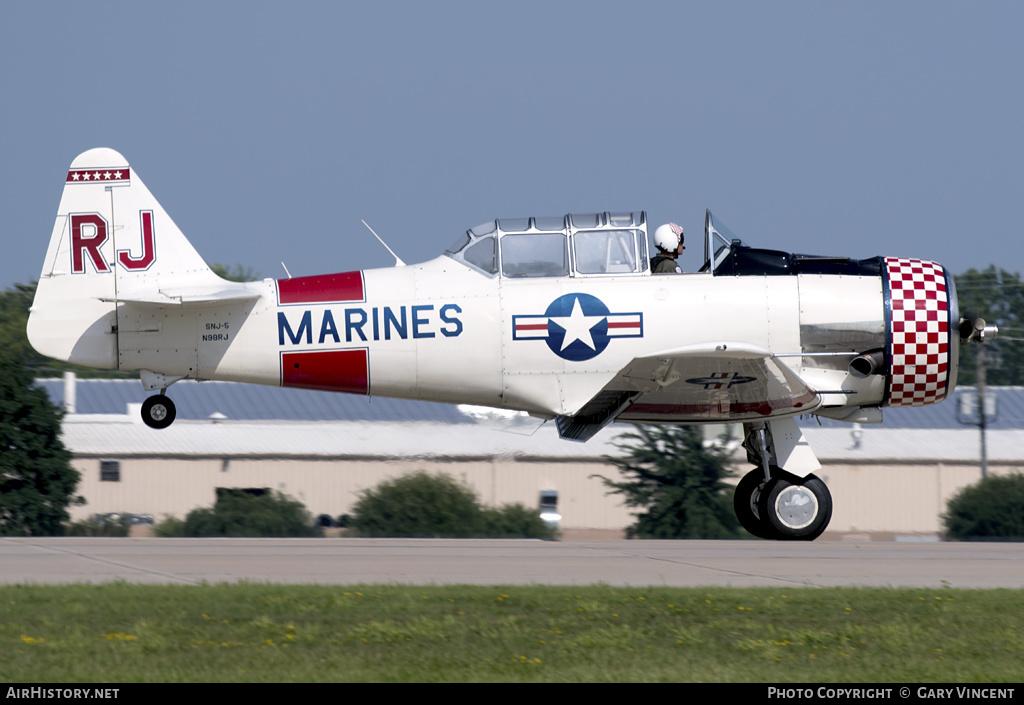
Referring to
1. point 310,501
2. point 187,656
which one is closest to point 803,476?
point 187,656

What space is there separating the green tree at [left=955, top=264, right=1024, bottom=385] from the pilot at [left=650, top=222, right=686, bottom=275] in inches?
965

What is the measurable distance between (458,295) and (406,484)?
33.4ft

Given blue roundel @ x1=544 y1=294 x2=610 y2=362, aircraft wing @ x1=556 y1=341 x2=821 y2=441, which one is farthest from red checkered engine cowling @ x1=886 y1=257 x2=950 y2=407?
blue roundel @ x1=544 y1=294 x2=610 y2=362

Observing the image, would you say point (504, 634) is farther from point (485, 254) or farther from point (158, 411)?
point (158, 411)

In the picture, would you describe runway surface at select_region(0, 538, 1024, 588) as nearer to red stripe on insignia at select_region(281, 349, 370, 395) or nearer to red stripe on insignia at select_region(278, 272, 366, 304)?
red stripe on insignia at select_region(281, 349, 370, 395)

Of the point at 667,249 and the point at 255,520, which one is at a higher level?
the point at 667,249

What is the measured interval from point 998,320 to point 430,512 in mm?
44874

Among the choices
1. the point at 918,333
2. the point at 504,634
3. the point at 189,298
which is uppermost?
the point at 189,298

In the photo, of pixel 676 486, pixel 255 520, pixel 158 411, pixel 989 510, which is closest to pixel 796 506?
pixel 158 411

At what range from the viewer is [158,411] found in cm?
1220

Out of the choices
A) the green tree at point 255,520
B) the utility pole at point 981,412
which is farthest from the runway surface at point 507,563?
the utility pole at point 981,412

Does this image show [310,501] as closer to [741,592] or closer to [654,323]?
[654,323]

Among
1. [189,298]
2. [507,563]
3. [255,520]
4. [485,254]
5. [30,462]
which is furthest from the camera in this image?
[30,462]

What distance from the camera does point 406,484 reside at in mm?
21594
